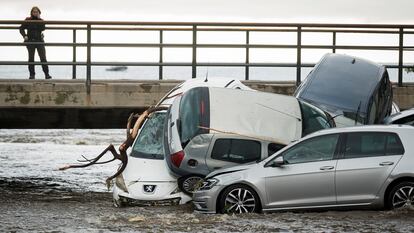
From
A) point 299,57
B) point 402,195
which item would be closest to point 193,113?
point 402,195

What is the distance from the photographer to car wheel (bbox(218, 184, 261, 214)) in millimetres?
16000

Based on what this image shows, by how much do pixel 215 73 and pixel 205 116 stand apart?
10.4 meters

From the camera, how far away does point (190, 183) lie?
17.0 metres

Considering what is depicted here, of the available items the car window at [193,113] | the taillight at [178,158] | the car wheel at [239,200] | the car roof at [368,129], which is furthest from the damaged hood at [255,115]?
the car wheel at [239,200]

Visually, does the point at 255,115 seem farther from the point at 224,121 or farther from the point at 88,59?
the point at 88,59

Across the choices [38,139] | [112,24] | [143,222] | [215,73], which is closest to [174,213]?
[143,222]

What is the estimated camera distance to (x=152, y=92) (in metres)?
22.7

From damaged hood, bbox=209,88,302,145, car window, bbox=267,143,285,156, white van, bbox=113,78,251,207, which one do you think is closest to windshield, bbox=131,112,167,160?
white van, bbox=113,78,251,207

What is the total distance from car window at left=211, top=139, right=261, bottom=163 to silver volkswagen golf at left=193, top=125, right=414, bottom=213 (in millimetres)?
919

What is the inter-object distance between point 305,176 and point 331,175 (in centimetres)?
37

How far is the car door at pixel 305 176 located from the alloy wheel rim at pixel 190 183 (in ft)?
4.61

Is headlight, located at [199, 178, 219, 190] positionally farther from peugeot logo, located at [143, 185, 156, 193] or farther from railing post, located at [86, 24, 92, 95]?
railing post, located at [86, 24, 92, 95]

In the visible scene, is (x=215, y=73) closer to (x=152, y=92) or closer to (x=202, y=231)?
(x=152, y=92)

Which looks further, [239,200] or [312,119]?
[312,119]
